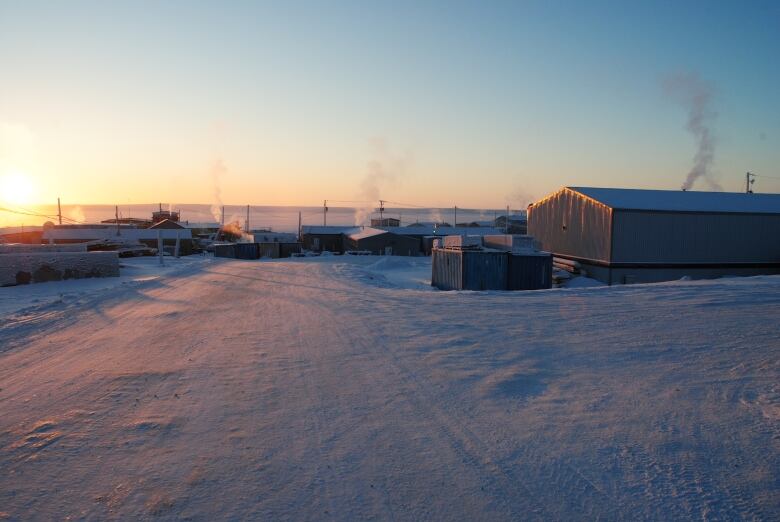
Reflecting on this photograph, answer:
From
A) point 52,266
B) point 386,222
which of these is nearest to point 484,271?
point 52,266

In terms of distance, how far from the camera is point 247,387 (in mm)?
7289

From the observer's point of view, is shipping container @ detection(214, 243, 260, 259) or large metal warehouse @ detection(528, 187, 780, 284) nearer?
large metal warehouse @ detection(528, 187, 780, 284)

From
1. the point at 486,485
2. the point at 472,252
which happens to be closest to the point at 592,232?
the point at 472,252

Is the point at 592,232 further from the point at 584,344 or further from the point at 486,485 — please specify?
the point at 486,485

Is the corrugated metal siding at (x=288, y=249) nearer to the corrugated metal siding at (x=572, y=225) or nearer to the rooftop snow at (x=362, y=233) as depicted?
the rooftop snow at (x=362, y=233)

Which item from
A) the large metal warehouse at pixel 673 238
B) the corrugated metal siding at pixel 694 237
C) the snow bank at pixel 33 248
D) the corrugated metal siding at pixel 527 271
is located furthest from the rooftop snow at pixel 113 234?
the corrugated metal siding at pixel 694 237

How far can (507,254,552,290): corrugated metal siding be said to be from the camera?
24.5 meters

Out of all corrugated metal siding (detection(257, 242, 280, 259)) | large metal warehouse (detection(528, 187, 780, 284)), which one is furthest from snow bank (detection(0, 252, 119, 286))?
corrugated metal siding (detection(257, 242, 280, 259))

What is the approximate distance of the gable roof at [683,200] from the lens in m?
27.4

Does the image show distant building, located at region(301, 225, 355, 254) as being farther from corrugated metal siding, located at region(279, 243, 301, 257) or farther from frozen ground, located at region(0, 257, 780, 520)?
frozen ground, located at region(0, 257, 780, 520)

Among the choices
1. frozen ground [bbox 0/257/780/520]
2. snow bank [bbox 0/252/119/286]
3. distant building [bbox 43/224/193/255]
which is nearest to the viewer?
frozen ground [bbox 0/257/780/520]

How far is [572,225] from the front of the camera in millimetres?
30438

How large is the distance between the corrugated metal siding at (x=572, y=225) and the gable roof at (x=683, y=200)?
61 centimetres

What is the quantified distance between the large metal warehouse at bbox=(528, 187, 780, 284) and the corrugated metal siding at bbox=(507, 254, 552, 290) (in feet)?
Answer: 12.3
